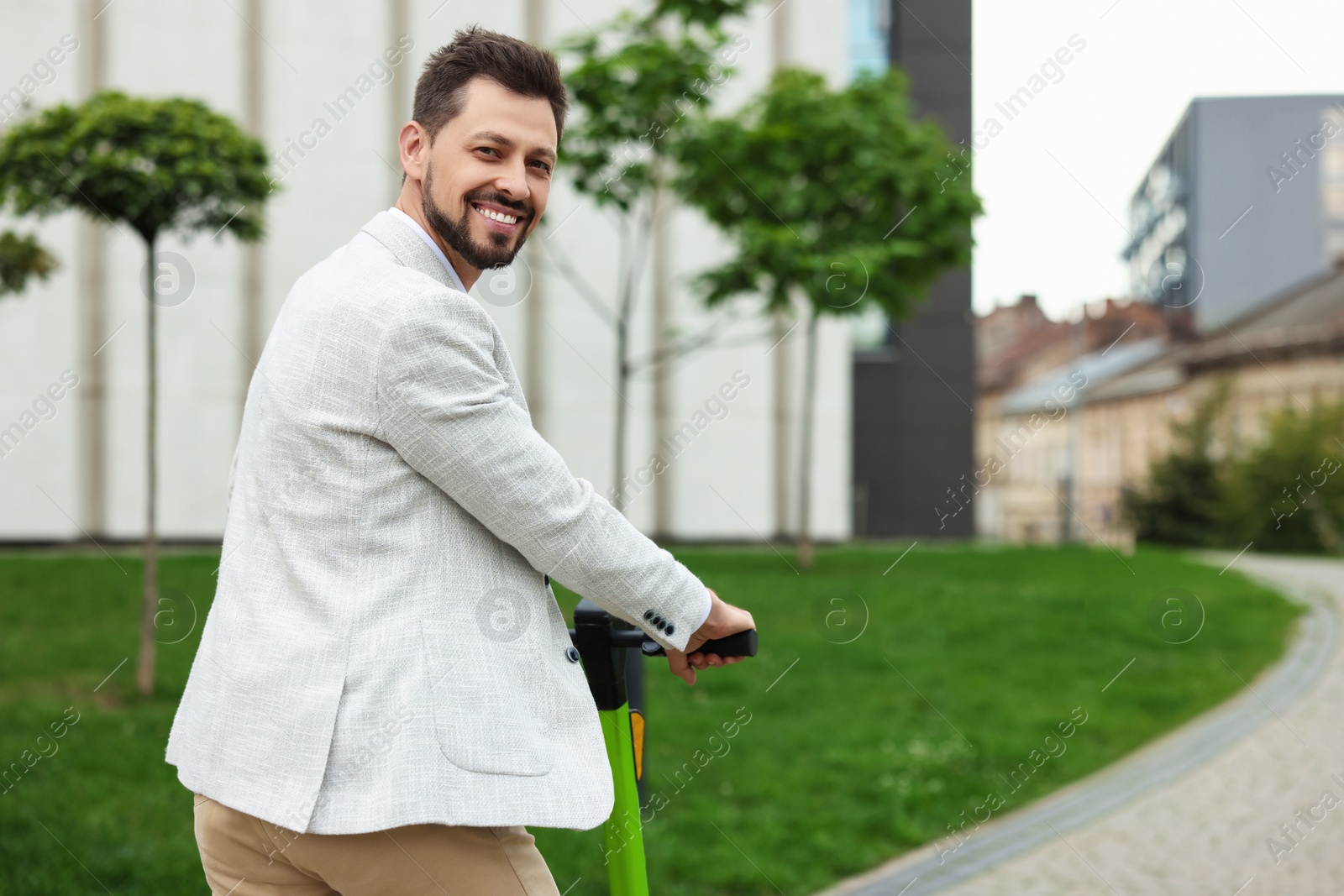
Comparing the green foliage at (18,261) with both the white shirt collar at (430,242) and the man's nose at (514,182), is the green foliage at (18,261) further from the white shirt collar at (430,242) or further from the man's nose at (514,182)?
the man's nose at (514,182)

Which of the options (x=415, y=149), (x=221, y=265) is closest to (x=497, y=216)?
(x=415, y=149)

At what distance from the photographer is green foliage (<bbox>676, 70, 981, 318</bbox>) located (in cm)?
1031

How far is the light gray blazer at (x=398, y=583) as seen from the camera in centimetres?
149

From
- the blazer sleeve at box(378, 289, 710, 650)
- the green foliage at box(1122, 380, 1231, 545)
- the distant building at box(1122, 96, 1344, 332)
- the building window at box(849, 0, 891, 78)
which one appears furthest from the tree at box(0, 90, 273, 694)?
the distant building at box(1122, 96, 1344, 332)

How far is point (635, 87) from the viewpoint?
9.40m

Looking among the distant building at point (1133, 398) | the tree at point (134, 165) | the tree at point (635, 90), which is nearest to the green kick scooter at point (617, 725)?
the tree at point (134, 165)

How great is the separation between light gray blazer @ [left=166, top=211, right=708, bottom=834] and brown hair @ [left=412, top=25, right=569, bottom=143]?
0.25 meters

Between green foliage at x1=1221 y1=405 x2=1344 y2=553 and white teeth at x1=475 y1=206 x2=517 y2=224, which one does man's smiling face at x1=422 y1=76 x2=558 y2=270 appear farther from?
green foliage at x1=1221 y1=405 x2=1344 y2=553

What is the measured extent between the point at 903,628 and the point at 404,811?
8.41 m

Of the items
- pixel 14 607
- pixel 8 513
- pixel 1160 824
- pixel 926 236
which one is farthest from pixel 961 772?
pixel 8 513

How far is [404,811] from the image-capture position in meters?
1.47

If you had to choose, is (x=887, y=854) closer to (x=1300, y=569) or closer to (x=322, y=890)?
(x=322, y=890)

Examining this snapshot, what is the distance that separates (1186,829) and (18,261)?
24.8ft

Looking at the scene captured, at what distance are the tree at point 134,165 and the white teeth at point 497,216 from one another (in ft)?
17.4
